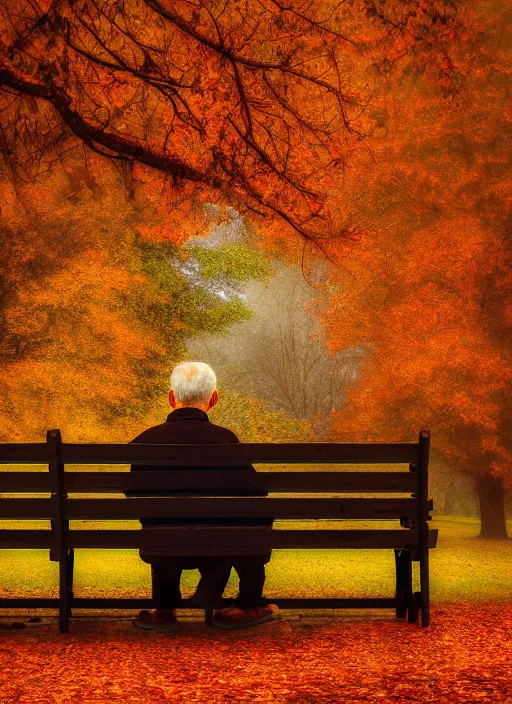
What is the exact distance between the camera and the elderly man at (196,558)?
15.9 feet

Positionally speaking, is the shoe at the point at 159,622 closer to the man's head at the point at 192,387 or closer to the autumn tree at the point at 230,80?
the man's head at the point at 192,387

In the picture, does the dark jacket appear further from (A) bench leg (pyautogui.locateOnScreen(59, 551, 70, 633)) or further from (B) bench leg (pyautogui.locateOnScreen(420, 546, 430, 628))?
(B) bench leg (pyautogui.locateOnScreen(420, 546, 430, 628))

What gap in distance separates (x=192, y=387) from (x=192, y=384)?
0.02 metres

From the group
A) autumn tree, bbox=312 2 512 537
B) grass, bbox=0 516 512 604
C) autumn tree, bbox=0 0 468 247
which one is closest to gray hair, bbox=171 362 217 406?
grass, bbox=0 516 512 604

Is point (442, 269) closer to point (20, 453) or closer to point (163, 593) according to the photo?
point (163, 593)

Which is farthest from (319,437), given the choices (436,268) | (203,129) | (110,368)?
(203,129)

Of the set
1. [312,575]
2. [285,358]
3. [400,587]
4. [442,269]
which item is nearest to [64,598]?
[400,587]

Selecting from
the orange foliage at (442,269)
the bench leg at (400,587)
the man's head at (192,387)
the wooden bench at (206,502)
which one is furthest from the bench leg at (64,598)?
the orange foliage at (442,269)

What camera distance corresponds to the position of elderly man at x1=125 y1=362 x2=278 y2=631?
15.9 feet

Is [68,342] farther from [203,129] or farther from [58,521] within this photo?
[58,521]

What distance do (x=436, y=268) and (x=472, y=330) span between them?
1.16 metres

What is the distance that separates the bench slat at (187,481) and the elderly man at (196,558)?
0.07 m

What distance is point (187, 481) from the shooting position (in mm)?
4770

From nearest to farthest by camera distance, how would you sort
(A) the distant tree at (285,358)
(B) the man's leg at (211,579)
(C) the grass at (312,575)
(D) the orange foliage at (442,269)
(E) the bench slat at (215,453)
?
(E) the bench slat at (215,453) → (B) the man's leg at (211,579) → (C) the grass at (312,575) → (D) the orange foliage at (442,269) → (A) the distant tree at (285,358)
